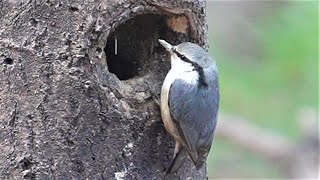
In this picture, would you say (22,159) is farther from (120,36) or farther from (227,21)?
(227,21)

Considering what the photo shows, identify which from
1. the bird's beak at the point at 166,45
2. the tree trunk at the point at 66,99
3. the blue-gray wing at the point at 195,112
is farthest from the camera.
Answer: the bird's beak at the point at 166,45

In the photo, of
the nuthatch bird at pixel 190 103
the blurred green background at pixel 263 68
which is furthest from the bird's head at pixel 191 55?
the blurred green background at pixel 263 68

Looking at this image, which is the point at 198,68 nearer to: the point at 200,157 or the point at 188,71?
the point at 188,71

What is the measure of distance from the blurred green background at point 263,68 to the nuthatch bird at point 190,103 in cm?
248

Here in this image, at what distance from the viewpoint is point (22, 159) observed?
2742 mm

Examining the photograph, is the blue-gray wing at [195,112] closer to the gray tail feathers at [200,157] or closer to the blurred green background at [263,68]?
the gray tail feathers at [200,157]

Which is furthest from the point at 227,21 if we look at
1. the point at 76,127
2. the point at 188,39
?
the point at 76,127

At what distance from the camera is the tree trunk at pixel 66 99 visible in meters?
2.74

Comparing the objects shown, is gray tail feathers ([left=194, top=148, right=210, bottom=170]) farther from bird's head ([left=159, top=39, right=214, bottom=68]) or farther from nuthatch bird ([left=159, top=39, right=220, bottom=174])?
bird's head ([left=159, top=39, right=214, bottom=68])

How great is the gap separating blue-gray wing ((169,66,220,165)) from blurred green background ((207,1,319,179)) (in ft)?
8.27

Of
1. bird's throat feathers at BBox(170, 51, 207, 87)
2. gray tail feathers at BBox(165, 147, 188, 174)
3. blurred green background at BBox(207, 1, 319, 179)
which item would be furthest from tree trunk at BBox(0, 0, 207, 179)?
blurred green background at BBox(207, 1, 319, 179)

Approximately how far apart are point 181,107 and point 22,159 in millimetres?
521

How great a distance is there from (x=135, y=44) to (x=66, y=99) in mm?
446

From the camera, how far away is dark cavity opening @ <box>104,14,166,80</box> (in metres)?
3.07
